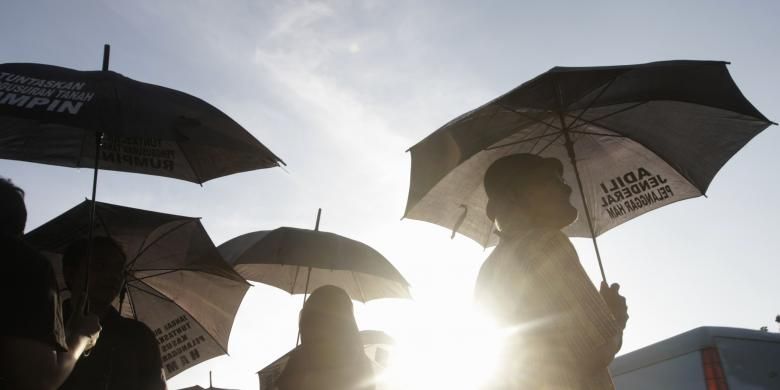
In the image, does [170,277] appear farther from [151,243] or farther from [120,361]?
[120,361]

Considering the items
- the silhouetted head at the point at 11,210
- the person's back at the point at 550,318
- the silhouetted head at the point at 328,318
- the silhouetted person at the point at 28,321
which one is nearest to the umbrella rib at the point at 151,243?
the silhouetted head at the point at 328,318

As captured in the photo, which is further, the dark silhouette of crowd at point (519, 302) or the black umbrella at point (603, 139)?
the black umbrella at point (603, 139)

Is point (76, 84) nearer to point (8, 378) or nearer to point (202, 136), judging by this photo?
point (202, 136)

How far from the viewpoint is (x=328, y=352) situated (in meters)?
4.35

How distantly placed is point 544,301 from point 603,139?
242cm

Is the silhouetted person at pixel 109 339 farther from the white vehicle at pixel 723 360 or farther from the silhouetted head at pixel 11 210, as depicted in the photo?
the white vehicle at pixel 723 360

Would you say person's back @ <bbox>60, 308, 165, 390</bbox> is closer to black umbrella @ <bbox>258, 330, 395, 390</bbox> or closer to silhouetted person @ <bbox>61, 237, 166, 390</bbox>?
silhouetted person @ <bbox>61, 237, 166, 390</bbox>

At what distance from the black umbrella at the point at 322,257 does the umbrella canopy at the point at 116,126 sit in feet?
6.86

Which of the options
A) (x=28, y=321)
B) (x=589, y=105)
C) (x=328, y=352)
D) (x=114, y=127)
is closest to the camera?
(x=28, y=321)

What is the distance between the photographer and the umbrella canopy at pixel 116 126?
315 centimetres

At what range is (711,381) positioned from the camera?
4.17 meters

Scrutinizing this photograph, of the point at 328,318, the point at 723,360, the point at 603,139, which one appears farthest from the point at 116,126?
the point at 723,360

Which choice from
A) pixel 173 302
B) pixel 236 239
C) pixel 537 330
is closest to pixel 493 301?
pixel 537 330

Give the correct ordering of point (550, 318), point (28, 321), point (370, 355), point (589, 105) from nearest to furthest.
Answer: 1. point (28, 321)
2. point (550, 318)
3. point (589, 105)
4. point (370, 355)
